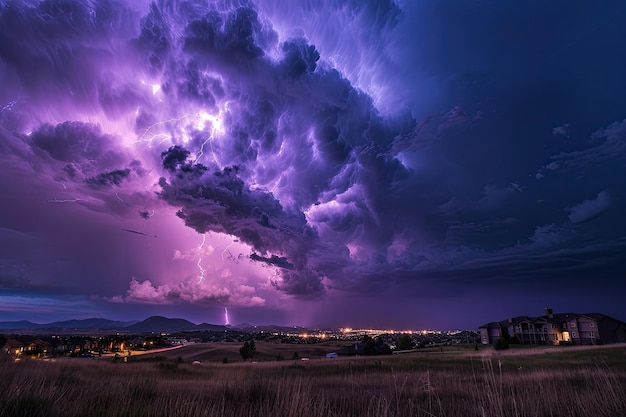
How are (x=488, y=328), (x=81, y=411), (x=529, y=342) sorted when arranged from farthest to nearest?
1. (x=488, y=328)
2. (x=529, y=342)
3. (x=81, y=411)

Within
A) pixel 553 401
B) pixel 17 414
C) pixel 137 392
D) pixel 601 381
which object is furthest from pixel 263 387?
pixel 601 381

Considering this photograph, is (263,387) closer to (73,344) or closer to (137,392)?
(137,392)

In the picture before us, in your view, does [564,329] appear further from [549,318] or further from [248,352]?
[248,352]

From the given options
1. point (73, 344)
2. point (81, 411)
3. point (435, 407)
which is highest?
point (81, 411)

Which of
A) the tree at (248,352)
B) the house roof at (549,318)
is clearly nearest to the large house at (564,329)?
the house roof at (549,318)

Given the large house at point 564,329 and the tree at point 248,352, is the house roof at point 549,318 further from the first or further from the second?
the tree at point 248,352

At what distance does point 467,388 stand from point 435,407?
459cm

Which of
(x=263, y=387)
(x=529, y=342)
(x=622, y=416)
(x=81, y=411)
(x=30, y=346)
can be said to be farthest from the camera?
(x=529, y=342)

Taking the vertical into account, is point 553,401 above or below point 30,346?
above

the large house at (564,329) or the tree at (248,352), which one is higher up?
the large house at (564,329)

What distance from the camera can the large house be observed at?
75250 millimetres

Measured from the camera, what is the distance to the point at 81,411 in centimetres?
494

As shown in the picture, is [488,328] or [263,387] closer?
[263,387]

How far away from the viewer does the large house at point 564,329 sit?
75.2 metres
